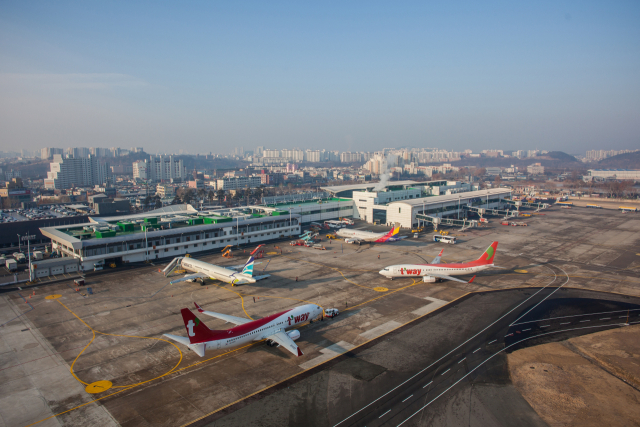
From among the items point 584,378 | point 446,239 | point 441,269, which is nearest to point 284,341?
point 584,378

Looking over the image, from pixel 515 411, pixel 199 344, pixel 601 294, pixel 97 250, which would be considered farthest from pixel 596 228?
pixel 97 250

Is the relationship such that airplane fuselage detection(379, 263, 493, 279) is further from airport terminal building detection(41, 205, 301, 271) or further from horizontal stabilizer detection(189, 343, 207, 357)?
airport terminal building detection(41, 205, 301, 271)

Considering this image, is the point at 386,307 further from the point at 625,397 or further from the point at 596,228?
the point at 596,228

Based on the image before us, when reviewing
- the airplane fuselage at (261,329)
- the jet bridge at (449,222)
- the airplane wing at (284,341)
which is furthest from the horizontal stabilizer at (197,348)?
the jet bridge at (449,222)

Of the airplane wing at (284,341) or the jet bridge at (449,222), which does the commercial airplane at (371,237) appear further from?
the airplane wing at (284,341)

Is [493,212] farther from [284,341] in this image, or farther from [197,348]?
[197,348]

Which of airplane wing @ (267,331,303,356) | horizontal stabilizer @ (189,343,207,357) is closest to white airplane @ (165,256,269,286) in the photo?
airplane wing @ (267,331,303,356)
